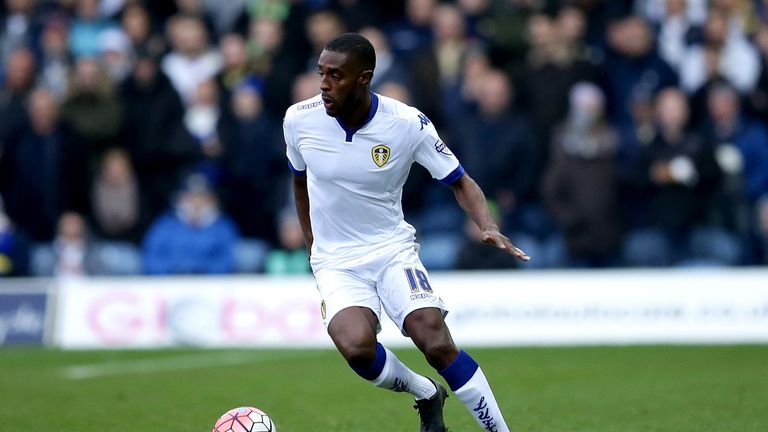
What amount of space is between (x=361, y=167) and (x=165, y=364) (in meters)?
7.46

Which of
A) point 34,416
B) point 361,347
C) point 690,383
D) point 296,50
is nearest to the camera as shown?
point 361,347

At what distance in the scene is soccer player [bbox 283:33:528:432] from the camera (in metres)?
7.41

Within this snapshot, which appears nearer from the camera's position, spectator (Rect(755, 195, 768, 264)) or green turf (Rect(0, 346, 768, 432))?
green turf (Rect(0, 346, 768, 432))

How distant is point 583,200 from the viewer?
52.9 feet

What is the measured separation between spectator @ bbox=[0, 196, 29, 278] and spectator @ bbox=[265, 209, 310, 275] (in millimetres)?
3273

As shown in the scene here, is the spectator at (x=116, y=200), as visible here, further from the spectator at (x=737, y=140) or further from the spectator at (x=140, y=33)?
the spectator at (x=737, y=140)

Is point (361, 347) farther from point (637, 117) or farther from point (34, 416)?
point (637, 117)

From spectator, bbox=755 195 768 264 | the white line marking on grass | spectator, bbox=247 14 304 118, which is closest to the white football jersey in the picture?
the white line marking on grass

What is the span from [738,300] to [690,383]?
13.1 feet

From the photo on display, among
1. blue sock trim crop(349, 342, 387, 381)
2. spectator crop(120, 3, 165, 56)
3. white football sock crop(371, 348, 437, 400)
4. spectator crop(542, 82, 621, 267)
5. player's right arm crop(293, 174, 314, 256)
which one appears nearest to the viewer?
blue sock trim crop(349, 342, 387, 381)

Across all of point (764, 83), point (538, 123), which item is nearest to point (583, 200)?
point (538, 123)

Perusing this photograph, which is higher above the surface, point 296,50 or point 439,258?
point 296,50

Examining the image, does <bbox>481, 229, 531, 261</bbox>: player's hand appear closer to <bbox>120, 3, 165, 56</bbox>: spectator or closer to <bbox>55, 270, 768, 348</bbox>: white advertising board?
<bbox>55, 270, 768, 348</bbox>: white advertising board

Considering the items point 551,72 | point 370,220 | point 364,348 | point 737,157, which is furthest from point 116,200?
point 364,348
